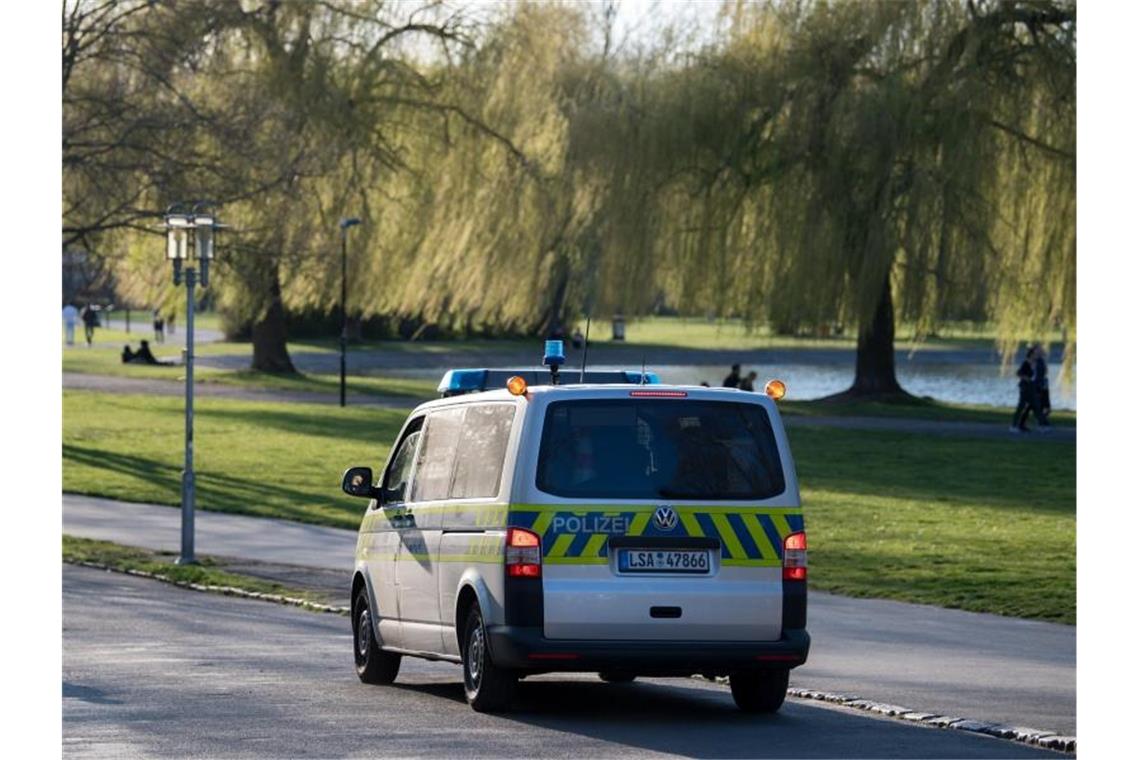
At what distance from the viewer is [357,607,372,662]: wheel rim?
50.9 feet

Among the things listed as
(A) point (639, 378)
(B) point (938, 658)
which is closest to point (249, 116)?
(B) point (938, 658)

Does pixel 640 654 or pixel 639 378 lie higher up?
pixel 639 378

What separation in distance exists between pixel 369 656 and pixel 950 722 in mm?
4264

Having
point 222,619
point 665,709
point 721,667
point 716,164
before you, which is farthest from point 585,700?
point 716,164

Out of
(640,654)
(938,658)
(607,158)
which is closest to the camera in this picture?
(640,654)

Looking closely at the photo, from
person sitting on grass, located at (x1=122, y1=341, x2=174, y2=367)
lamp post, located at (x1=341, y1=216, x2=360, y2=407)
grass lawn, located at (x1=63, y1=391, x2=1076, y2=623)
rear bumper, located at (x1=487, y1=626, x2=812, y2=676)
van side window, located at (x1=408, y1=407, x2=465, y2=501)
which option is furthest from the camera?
person sitting on grass, located at (x1=122, y1=341, x2=174, y2=367)

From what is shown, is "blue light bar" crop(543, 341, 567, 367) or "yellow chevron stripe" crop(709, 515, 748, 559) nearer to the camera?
"yellow chevron stripe" crop(709, 515, 748, 559)

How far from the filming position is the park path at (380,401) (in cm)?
4697

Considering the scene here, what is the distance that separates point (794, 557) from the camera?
1307 cm

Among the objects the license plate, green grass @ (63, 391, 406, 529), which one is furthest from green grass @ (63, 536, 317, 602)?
the license plate

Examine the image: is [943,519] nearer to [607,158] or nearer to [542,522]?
[542,522]

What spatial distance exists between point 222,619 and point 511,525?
25.3 ft

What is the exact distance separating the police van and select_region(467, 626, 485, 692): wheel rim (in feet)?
0.05

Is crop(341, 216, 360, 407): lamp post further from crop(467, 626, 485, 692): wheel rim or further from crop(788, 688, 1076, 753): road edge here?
crop(467, 626, 485, 692): wheel rim
